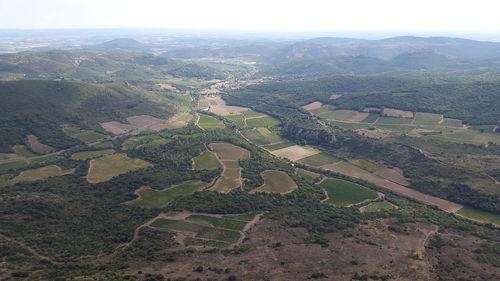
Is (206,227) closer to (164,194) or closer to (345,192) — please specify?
(164,194)

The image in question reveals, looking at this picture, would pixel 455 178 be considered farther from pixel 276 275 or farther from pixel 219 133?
pixel 219 133

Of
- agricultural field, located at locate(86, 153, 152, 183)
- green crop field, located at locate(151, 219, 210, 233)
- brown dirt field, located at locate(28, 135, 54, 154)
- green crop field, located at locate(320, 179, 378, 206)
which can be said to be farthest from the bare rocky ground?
brown dirt field, located at locate(28, 135, 54, 154)

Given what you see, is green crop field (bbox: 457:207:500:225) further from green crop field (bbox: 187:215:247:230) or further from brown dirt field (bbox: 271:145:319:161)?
brown dirt field (bbox: 271:145:319:161)

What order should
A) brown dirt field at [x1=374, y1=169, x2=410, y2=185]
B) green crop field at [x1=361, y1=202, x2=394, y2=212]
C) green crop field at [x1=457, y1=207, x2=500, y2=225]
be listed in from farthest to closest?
1. brown dirt field at [x1=374, y1=169, x2=410, y2=185]
2. green crop field at [x1=361, y1=202, x2=394, y2=212]
3. green crop field at [x1=457, y1=207, x2=500, y2=225]

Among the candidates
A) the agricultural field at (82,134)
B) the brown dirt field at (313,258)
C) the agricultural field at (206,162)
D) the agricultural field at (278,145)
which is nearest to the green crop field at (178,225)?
the brown dirt field at (313,258)

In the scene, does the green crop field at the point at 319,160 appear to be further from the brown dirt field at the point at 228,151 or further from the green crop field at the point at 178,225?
the green crop field at the point at 178,225

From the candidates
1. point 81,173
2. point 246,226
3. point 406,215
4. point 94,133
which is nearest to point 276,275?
point 246,226
